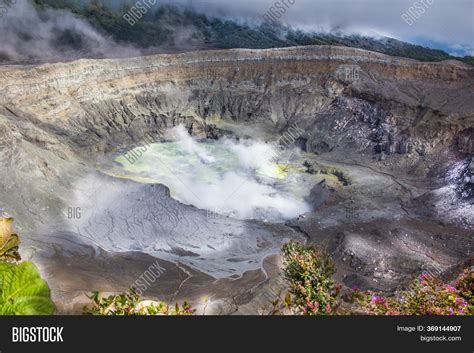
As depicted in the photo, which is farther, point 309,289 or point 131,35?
point 131,35

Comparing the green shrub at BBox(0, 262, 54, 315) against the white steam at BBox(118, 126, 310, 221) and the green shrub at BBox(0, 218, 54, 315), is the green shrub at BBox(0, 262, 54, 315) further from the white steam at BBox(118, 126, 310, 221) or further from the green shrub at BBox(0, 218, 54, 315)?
the white steam at BBox(118, 126, 310, 221)

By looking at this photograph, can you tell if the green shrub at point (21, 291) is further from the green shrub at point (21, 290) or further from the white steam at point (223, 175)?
the white steam at point (223, 175)

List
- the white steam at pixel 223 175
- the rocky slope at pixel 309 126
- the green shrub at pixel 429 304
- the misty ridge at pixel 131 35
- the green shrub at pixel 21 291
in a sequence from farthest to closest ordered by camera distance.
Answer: the misty ridge at pixel 131 35
the white steam at pixel 223 175
the rocky slope at pixel 309 126
the green shrub at pixel 429 304
the green shrub at pixel 21 291

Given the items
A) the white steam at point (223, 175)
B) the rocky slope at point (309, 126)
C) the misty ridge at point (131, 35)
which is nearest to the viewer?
the rocky slope at point (309, 126)

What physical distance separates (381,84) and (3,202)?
148 ft

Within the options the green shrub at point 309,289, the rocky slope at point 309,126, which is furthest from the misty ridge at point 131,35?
the green shrub at point 309,289

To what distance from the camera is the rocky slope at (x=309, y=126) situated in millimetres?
32719

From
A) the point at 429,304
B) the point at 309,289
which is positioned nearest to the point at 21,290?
the point at 429,304

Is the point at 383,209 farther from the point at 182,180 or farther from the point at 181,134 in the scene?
the point at 181,134

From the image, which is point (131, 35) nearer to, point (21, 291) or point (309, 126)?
point (309, 126)

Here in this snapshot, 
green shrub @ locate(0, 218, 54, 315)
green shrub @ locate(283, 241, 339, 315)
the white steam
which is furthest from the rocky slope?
green shrub @ locate(0, 218, 54, 315)

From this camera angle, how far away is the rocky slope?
32.7 meters

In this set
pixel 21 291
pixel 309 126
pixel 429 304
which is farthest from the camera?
pixel 309 126

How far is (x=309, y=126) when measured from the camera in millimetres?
58312
